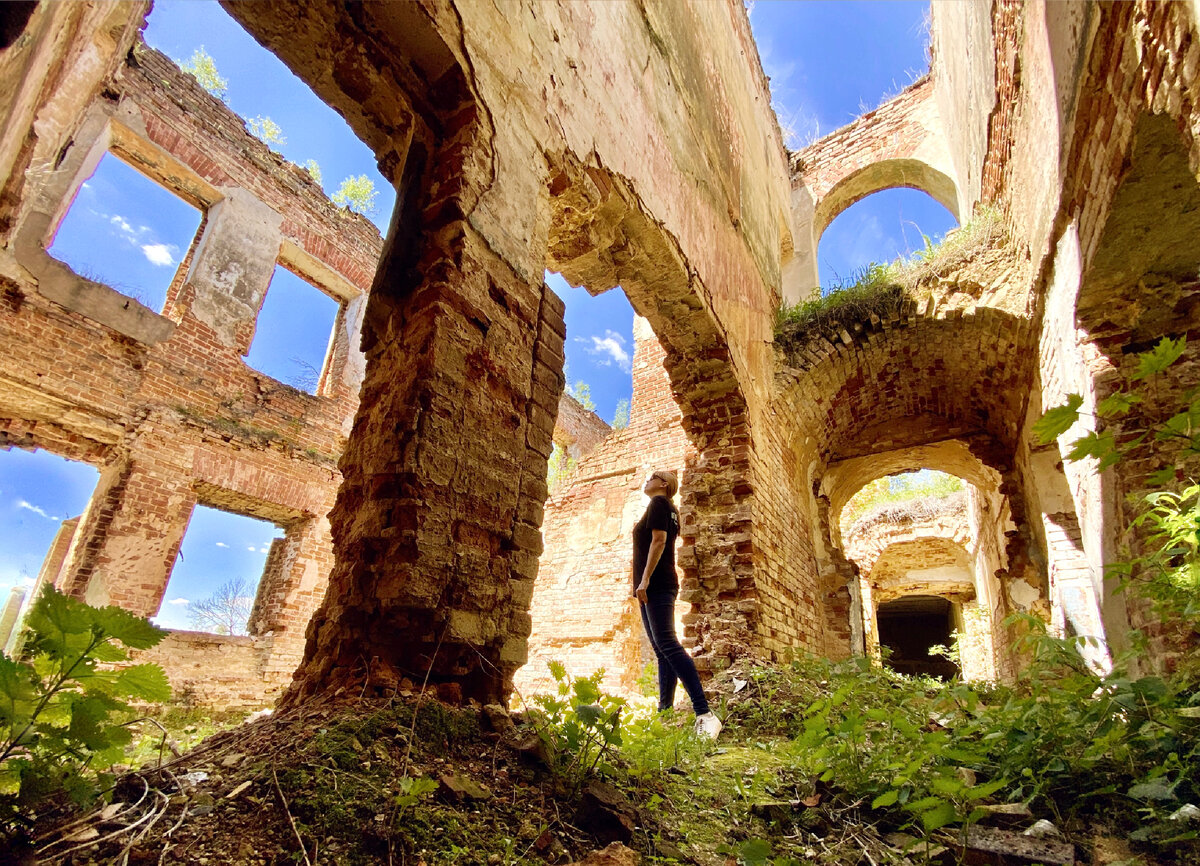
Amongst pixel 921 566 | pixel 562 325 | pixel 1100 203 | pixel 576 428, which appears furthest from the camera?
pixel 576 428

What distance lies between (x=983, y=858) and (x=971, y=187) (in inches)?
317

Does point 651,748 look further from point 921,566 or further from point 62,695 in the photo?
point 921,566

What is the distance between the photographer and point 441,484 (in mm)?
2119

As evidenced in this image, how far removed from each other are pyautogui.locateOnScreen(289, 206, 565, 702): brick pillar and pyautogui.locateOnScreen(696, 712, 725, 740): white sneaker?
1.66m

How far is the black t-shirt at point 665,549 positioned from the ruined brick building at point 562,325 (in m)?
1.30

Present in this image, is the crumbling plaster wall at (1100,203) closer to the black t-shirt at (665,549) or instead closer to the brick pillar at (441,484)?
the black t-shirt at (665,549)

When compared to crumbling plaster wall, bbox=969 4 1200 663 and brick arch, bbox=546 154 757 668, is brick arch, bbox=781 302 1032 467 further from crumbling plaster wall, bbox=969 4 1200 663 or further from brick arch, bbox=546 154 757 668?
brick arch, bbox=546 154 757 668

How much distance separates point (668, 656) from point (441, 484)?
6.82ft

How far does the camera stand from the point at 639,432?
8484 millimetres

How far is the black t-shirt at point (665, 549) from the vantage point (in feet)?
12.4

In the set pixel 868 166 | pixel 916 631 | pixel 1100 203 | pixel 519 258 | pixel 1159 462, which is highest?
pixel 868 166

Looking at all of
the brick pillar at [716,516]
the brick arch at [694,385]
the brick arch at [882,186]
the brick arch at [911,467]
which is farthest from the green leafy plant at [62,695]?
the brick arch at [882,186]

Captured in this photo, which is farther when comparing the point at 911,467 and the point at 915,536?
the point at 915,536

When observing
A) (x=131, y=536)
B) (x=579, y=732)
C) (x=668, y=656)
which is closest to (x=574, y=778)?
(x=579, y=732)
